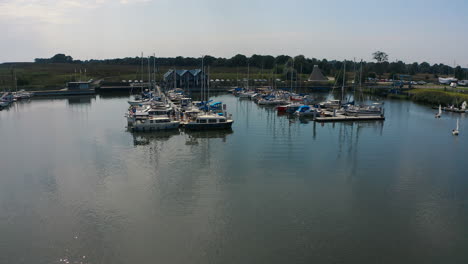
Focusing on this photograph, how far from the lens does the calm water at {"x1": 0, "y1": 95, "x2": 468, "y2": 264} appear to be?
16.1 metres

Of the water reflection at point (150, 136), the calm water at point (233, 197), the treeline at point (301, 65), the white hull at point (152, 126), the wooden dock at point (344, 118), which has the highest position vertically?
the treeline at point (301, 65)

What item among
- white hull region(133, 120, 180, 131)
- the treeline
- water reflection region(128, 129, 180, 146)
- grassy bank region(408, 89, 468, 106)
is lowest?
water reflection region(128, 129, 180, 146)

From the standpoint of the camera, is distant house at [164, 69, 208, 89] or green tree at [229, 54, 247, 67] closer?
distant house at [164, 69, 208, 89]

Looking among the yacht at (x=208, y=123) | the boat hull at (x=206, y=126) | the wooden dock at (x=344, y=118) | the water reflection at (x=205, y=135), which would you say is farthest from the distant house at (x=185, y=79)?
the water reflection at (x=205, y=135)

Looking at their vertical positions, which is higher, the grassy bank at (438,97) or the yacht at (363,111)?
the grassy bank at (438,97)

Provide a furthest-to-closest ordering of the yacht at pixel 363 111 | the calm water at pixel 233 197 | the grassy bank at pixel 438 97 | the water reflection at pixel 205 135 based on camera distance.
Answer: the grassy bank at pixel 438 97, the yacht at pixel 363 111, the water reflection at pixel 205 135, the calm water at pixel 233 197

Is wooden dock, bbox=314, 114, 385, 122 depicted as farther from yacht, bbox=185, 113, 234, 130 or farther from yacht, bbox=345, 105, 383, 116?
yacht, bbox=185, 113, 234, 130

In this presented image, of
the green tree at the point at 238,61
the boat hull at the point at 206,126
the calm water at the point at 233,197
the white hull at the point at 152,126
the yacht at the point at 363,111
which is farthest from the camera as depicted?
the green tree at the point at 238,61

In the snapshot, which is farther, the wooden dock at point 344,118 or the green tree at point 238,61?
the green tree at point 238,61

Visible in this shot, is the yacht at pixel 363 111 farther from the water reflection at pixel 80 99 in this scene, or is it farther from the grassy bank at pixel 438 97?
the water reflection at pixel 80 99

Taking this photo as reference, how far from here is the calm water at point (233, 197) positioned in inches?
633

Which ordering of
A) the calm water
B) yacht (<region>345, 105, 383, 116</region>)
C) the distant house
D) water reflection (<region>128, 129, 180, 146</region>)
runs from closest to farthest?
1. the calm water
2. water reflection (<region>128, 129, 180, 146</region>)
3. yacht (<region>345, 105, 383, 116</region>)
4. the distant house

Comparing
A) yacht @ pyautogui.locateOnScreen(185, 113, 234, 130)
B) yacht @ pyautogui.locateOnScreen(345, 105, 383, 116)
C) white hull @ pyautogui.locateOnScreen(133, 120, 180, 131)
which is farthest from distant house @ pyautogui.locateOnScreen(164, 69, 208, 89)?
yacht @ pyautogui.locateOnScreen(185, 113, 234, 130)

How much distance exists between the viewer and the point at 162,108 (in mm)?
46094
